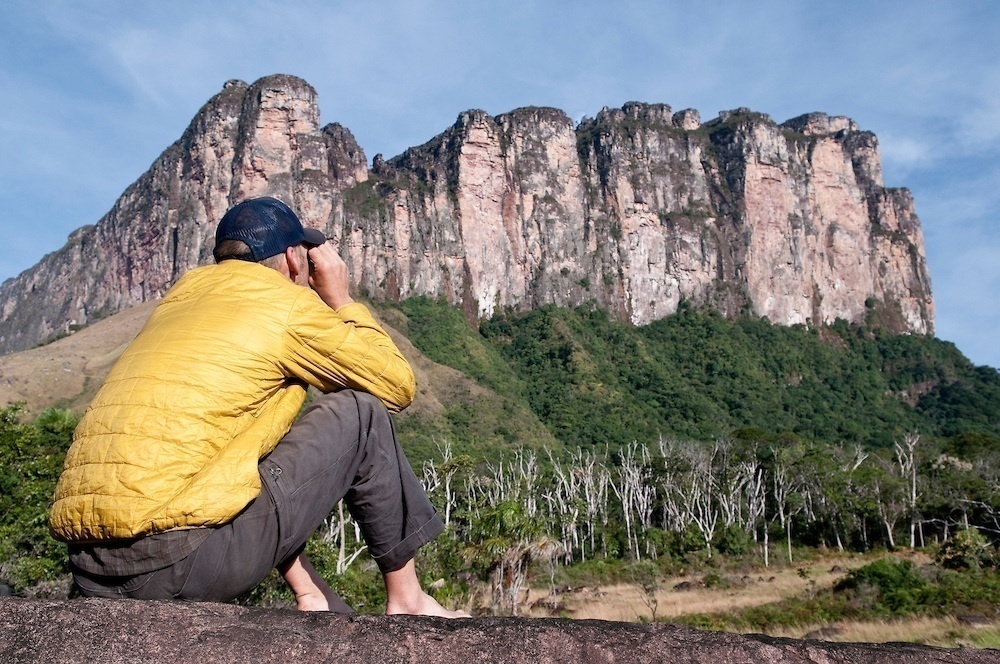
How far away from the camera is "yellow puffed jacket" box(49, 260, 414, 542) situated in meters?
1.91

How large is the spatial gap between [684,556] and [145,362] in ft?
118

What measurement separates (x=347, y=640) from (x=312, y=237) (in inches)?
54.4

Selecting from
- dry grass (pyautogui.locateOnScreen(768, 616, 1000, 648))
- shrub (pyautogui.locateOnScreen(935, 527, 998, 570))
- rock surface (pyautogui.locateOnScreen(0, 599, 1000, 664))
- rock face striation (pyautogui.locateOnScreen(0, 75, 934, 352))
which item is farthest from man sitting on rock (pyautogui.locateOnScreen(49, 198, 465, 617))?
rock face striation (pyautogui.locateOnScreen(0, 75, 934, 352))

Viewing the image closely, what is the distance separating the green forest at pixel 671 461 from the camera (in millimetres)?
13875

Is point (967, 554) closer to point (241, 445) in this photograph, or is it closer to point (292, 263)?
point (292, 263)

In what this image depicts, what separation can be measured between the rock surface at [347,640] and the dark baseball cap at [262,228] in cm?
113

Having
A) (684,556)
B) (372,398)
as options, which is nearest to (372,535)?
(372,398)

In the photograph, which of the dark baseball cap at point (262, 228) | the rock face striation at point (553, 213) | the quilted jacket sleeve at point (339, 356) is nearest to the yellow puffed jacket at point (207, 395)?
the quilted jacket sleeve at point (339, 356)

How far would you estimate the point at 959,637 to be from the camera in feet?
17.0

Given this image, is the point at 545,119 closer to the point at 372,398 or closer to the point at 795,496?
the point at 795,496

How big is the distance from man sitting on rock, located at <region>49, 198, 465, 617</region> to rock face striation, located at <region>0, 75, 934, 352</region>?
7977 centimetres

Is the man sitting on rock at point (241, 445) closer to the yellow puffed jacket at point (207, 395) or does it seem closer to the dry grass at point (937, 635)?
the yellow puffed jacket at point (207, 395)

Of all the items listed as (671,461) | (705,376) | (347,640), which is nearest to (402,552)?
(347,640)

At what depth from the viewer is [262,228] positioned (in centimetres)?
250
